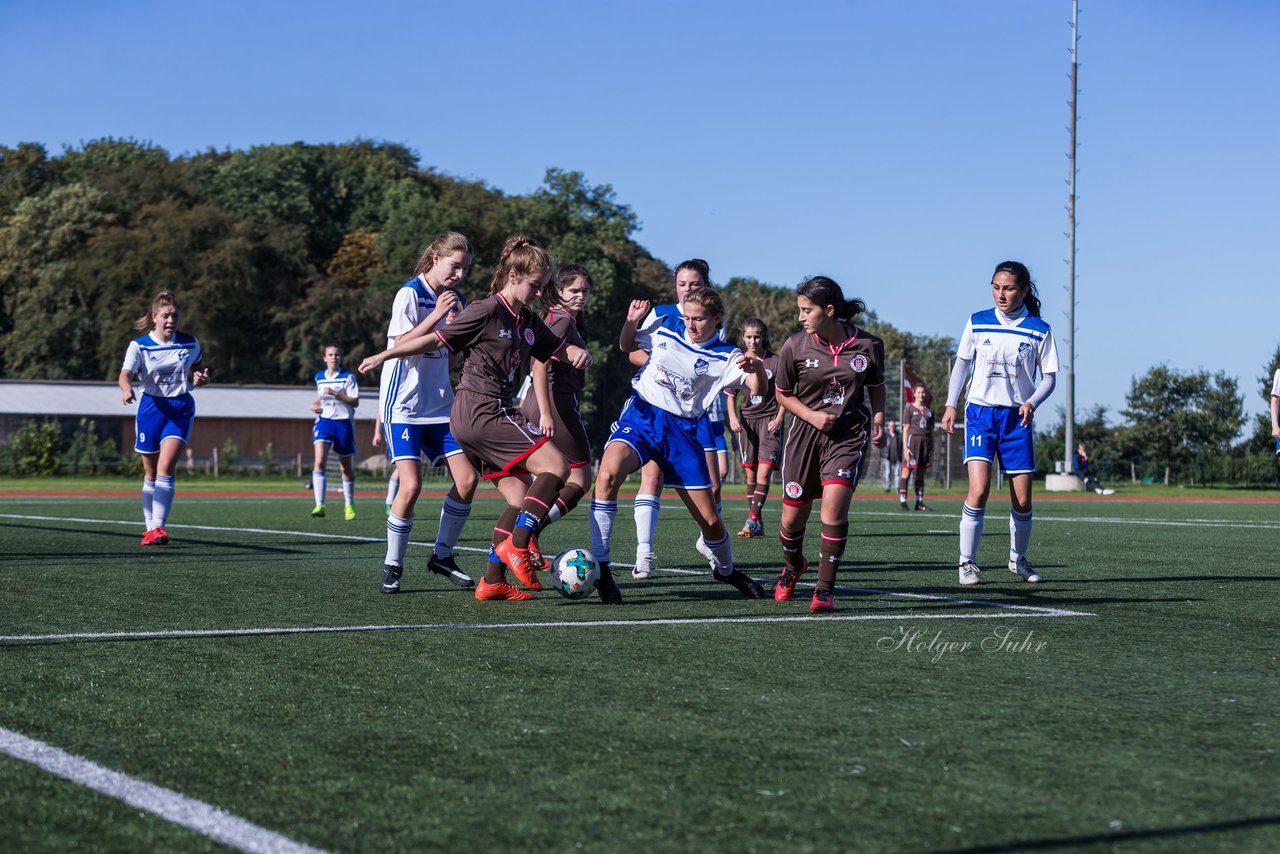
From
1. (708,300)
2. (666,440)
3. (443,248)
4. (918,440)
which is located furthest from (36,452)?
(708,300)

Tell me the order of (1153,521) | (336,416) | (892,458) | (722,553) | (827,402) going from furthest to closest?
(892,458)
(336,416)
(1153,521)
(722,553)
(827,402)

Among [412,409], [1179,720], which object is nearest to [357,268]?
[412,409]

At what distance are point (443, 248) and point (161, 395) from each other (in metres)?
5.08

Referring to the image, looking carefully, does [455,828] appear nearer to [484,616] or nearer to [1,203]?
[484,616]

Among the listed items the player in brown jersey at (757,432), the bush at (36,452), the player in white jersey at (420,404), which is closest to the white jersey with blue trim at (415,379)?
the player in white jersey at (420,404)

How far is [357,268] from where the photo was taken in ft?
270

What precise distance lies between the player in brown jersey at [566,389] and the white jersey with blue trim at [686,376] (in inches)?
17.6

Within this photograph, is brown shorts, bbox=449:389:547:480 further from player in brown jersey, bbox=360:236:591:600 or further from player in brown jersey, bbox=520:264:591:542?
player in brown jersey, bbox=520:264:591:542

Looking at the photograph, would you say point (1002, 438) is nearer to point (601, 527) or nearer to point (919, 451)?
point (601, 527)

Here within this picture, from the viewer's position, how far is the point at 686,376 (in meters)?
8.90

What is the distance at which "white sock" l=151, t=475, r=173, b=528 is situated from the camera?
12648 millimetres

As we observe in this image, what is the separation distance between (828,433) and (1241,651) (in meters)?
2.51

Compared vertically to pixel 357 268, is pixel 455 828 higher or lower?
lower

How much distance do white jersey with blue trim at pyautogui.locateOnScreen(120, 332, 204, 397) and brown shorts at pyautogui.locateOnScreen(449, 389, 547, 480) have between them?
5.51m
